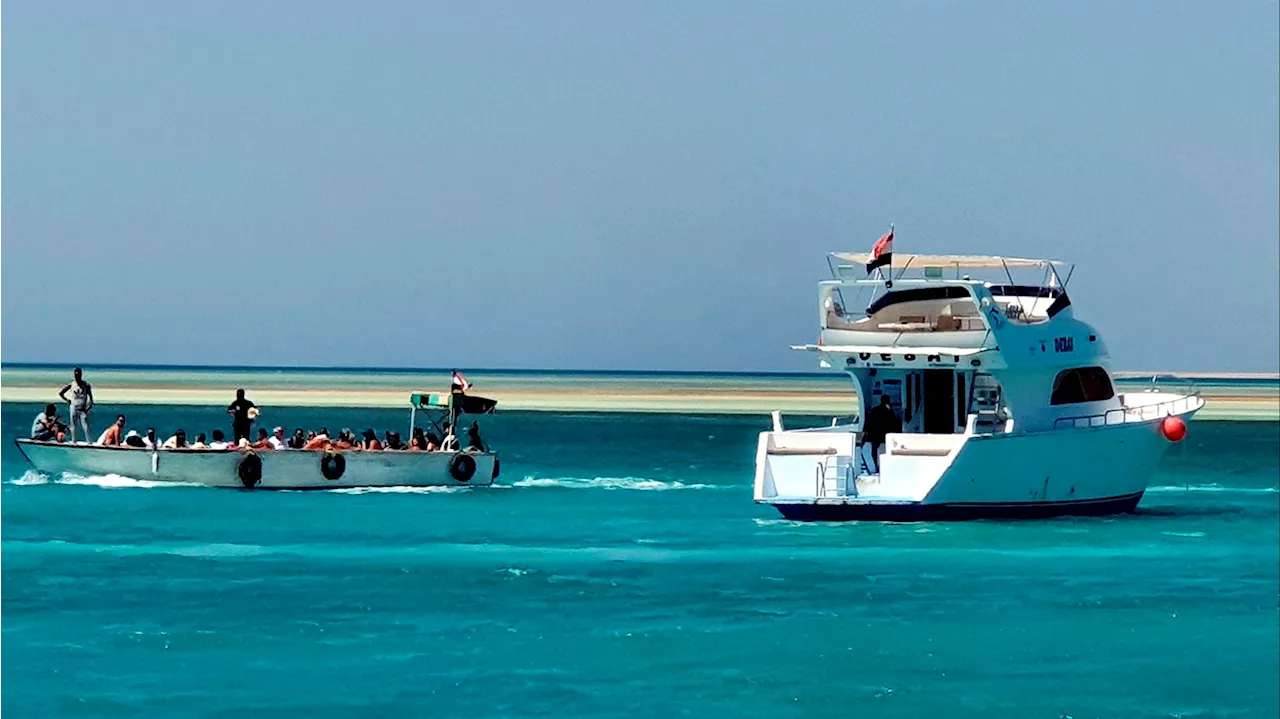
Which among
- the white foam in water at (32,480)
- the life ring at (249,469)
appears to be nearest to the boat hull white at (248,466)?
the life ring at (249,469)

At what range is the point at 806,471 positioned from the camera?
39.3m

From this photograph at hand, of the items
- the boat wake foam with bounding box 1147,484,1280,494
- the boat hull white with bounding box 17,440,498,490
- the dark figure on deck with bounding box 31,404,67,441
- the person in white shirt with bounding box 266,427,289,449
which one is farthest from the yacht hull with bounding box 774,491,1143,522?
the dark figure on deck with bounding box 31,404,67,441

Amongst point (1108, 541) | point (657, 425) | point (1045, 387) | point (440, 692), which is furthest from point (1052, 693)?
point (657, 425)

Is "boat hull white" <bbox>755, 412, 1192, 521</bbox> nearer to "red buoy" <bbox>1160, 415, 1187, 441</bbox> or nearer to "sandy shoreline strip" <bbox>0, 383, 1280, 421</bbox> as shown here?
"red buoy" <bbox>1160, 415, 1187, 441</bbox>

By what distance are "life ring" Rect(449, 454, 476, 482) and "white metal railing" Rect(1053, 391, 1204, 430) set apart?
14.2 m

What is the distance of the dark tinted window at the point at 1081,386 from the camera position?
4153 centimetres

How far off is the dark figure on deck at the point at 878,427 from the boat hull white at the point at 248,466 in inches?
454

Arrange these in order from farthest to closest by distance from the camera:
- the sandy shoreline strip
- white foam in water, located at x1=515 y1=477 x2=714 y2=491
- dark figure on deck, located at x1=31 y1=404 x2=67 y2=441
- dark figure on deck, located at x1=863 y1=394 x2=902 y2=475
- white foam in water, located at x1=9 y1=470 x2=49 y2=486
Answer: the sandy shoreline strip, white foam in water, located at x1=515 y1=477 x2=714 y2=491, dark figure on deck, located at x1=31 y1=404 x2=67 y2=441, white foam in water, located at x1=9 y1=470 x2=49 y2=486, dark figure on deck, located at x1=863 y1=394 x2=902 y2=475

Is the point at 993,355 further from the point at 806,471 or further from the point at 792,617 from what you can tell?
the point at 792,617

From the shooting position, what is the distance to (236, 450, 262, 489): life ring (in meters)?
47.8

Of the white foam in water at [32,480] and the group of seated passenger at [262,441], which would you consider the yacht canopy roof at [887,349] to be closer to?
the group of seated passenger at [262,441]

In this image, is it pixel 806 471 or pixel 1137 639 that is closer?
pixel 1137 639

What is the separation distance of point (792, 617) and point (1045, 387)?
46.6ft

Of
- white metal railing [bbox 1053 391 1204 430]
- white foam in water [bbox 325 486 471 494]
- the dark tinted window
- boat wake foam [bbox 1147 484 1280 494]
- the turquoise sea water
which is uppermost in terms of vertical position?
the dark tinted window
